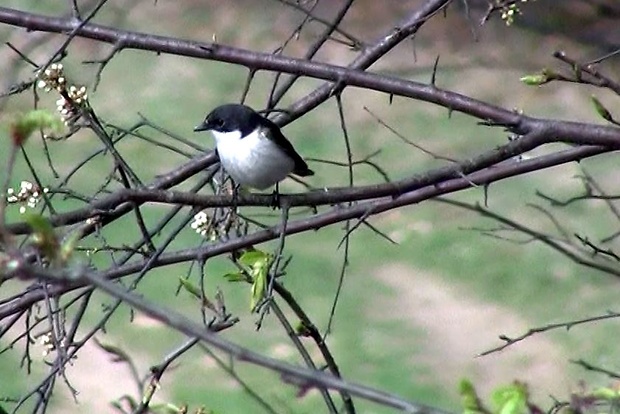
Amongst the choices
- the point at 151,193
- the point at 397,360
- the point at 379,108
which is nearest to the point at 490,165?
the point at 151,193

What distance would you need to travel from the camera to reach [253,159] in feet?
12.4

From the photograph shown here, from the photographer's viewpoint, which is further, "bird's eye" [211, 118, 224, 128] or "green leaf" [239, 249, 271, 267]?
"bird's eye" [211, 118, 224, 128]

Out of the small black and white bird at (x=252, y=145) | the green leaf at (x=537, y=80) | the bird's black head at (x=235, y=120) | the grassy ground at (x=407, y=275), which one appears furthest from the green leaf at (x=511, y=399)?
the grassy ground at (x=407, y=275)

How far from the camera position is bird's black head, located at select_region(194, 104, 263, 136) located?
3.84m

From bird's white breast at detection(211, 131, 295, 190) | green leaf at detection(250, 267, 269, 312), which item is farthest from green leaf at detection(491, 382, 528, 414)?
bird's white breast at detection(211, 131, 295, 190)

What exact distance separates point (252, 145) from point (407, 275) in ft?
16.8

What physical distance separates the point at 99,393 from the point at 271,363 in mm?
6328

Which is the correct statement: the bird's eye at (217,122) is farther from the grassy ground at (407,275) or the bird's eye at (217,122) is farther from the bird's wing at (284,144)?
the grassy ground at (407,275)

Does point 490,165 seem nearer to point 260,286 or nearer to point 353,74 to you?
point 353,74

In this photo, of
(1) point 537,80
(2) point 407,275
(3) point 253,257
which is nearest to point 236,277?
(3) point 253,257

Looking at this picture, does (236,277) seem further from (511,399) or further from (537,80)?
(511,399)

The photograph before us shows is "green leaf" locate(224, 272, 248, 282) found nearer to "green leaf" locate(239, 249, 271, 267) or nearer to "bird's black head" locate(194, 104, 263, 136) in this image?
"green leaf" locate(239, 249, 271, 267)

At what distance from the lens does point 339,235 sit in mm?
9516

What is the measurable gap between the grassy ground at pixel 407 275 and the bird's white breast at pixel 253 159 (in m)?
A: 2.11
